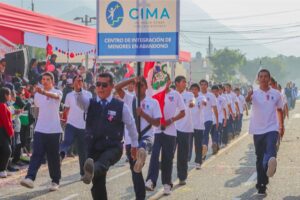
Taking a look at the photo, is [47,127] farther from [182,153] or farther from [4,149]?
[182,153]

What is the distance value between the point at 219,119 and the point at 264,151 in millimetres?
6625

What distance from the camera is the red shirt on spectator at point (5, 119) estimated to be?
435 inches

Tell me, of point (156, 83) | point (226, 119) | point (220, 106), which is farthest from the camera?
point (226, 119)

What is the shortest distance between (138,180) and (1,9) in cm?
680

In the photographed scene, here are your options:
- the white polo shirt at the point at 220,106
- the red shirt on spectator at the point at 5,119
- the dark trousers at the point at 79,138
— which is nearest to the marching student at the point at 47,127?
the dark trousers at the point at 79,138

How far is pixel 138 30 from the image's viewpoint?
920 centimetres

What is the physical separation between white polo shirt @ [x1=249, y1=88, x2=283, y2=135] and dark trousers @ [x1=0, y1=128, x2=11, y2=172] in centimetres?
468

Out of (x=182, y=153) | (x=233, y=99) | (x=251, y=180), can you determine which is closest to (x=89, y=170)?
(x=182, y=153)

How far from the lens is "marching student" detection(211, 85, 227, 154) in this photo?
1570 cm

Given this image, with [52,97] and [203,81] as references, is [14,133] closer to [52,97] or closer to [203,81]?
[52,97]

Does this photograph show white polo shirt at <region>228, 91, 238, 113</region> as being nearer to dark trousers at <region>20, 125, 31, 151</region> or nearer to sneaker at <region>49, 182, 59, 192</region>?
dark trousers at <region>20, 125, 31, 151</region>

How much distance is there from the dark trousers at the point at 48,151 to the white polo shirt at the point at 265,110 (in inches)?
131

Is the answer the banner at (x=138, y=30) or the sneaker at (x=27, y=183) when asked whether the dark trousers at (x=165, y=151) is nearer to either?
the banner at (x=138, y=30)

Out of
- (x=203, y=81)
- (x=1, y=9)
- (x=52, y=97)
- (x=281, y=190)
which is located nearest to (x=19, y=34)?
(x=1, y=9)
